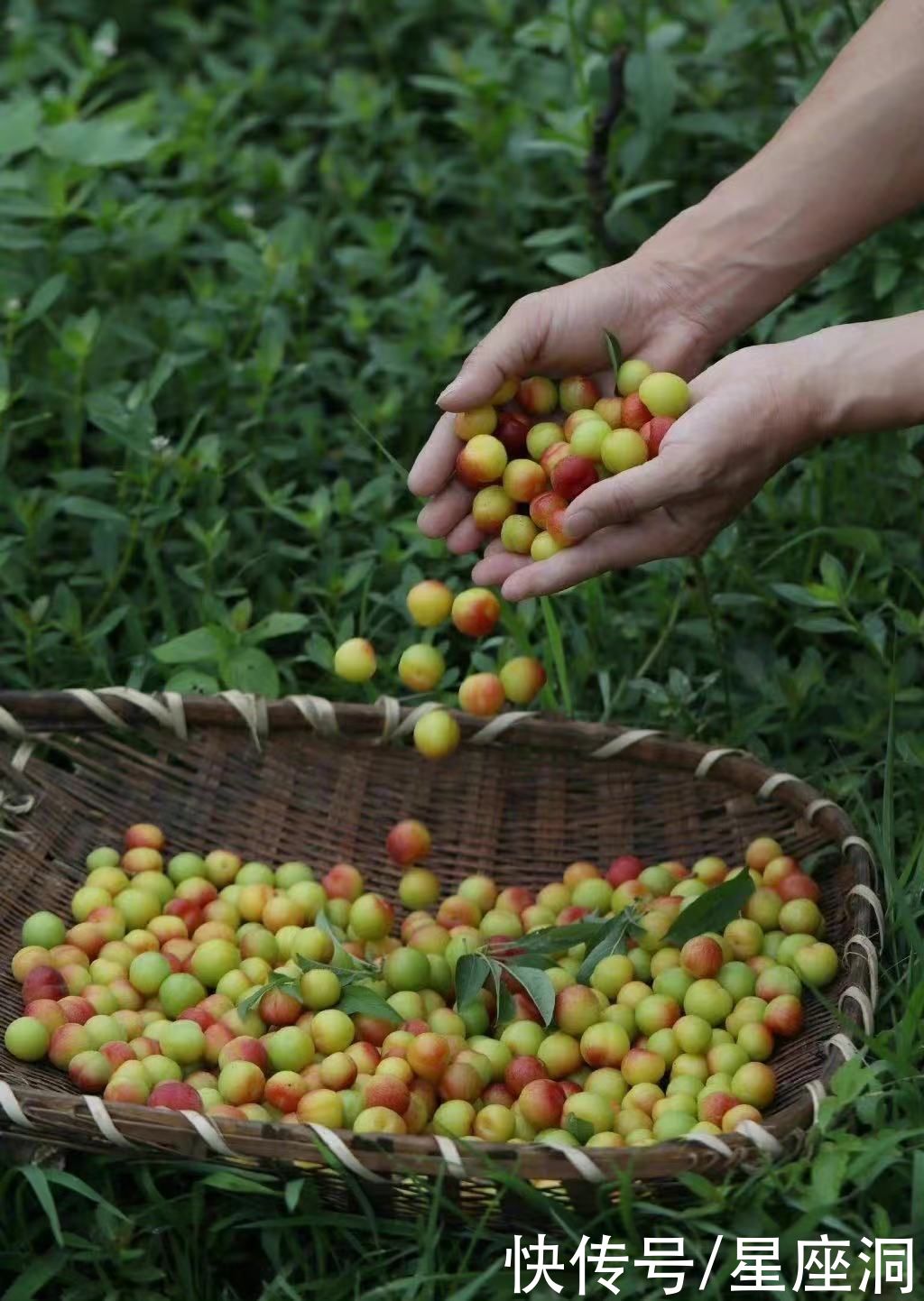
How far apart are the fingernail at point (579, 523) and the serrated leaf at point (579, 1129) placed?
769mm

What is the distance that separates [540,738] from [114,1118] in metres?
1.03

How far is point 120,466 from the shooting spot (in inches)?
140

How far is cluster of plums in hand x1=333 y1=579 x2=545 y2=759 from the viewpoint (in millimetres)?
2799

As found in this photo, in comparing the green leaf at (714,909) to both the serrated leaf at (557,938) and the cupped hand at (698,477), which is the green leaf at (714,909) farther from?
the cupped hand at (698,477)

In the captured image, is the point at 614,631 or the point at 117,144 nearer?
the point at 614,631

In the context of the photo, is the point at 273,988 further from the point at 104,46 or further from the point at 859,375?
the point at 104,46

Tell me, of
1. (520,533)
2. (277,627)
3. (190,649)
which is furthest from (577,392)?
(190,649)

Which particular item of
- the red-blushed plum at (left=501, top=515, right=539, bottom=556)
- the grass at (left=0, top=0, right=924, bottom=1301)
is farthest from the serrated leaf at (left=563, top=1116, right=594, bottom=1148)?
the red-blushed plum at (left=501, top=515, right=539, bottom=556)

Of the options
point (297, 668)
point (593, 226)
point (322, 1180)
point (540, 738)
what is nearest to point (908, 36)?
point (593, 226)

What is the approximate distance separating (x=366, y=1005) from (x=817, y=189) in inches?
57.2

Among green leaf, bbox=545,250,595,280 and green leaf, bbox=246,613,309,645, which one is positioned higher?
green leaf, bbox=545,250,595,280

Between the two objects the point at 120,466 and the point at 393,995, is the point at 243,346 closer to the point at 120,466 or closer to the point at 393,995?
the point at 120,466

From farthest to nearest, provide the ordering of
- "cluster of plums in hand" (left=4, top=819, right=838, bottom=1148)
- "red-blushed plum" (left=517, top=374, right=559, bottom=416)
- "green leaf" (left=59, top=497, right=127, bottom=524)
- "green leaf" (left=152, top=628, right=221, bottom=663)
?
"green leaf" (left=59, top=497, right=127, bottom=524) → "green leaf" (left=152, top=628, right=221, bottom=663) → "red-blushed plum" (left=517, top=374, right=559, bottom=416) → "cluster of plums in hand" (left=4, top=819, right=838, bottom=1148)

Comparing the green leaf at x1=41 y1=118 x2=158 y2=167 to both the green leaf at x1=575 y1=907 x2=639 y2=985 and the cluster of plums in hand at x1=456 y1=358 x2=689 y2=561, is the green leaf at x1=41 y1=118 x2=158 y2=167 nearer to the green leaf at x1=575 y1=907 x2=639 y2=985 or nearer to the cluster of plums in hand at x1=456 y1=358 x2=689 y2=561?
the cluster of plums in hand at x1=456 y1=358 x2=689 y2=561
